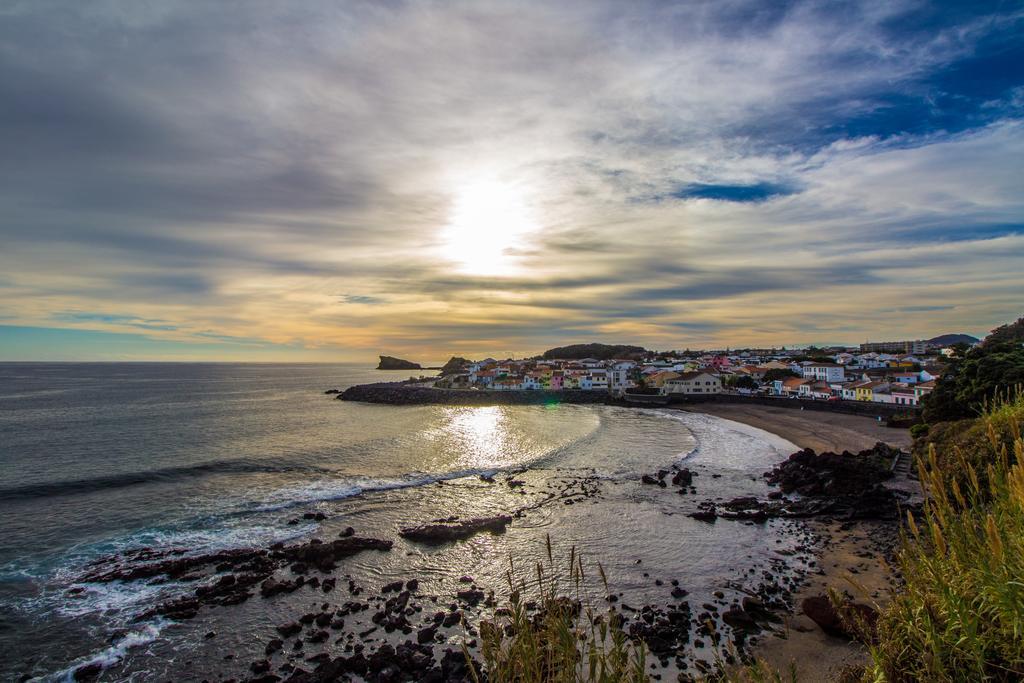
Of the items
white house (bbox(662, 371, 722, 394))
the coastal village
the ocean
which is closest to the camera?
the ocean

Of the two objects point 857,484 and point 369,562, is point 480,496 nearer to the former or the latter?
point 369,562

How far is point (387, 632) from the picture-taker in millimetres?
12781

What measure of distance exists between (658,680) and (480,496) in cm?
1584

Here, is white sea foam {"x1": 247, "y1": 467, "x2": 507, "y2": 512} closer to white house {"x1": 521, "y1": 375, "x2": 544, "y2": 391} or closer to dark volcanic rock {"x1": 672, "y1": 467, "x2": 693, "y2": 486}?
dark volcanic rock {"x1": 672, "y1": 467, "x2": 693, "y2": 486}

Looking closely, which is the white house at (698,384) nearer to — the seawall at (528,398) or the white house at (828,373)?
the seawall at (528,398)

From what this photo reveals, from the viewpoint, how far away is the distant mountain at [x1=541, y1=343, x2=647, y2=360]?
174m

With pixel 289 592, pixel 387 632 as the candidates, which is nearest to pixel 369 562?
pixel 289 592

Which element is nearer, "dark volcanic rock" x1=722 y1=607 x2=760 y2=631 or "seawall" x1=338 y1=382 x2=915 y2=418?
"dark volcanic rock" x1=722 y1=607 x2=760 y2=631

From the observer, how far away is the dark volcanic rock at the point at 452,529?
19.3 metres

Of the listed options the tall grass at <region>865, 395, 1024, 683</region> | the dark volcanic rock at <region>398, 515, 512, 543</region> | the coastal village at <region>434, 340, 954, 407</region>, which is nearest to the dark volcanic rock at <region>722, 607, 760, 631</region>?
the tall grass at <region>865, 395, 1024, 683</region>

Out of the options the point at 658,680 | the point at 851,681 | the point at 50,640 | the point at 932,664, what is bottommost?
the point at 50,640

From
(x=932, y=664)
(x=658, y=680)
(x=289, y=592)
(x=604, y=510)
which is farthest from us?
(x=604, y=510)

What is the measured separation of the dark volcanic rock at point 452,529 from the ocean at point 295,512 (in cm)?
52

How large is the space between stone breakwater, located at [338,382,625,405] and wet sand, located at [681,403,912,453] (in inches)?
897
